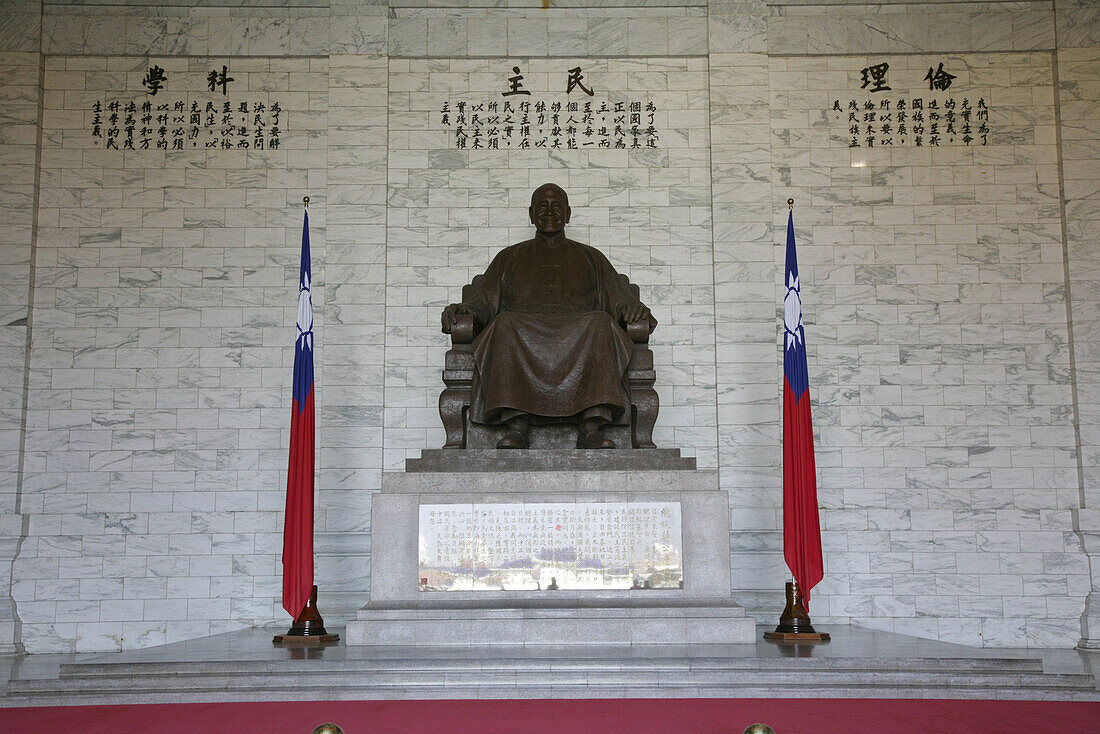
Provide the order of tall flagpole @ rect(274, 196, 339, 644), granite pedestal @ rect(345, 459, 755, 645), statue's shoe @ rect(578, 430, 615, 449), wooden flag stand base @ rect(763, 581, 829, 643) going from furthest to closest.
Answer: tall flagpole @ rect(274, 196, 339, 644) < statue's shoe @ rect(578, 430, 615, 449) < wooden flag stand base @ rect(763, 581, 829, 643) < granite pedestal @ rect(345, 459, 755, 645)

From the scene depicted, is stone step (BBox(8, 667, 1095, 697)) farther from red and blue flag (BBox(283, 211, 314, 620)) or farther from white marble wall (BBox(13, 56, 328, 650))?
white marble wall (BBox(13, 56, 328, 650))

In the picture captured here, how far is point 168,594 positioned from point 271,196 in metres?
2.71

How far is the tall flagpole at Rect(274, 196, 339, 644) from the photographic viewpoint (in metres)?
5.45

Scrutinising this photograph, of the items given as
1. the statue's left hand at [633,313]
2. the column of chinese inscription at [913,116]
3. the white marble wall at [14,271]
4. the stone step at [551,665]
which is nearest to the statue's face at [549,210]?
the statue's left hand at [633,313]

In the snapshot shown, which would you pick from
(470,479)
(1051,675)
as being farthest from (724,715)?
(470,479)

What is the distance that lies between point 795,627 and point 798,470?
0.89m

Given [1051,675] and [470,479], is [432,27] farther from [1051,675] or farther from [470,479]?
[1051,675]

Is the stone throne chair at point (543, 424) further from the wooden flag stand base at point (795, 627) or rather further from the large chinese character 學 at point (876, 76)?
the large chinese character 學 at point (876, 76)

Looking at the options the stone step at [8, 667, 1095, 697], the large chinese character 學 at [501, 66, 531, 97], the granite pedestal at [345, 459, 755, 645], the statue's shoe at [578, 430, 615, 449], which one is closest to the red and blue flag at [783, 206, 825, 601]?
the granite pedestal at [345, 459, 755, 645]

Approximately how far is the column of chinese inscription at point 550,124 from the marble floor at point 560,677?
12.7ft

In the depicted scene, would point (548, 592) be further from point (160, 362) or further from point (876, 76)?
point (876, 76)

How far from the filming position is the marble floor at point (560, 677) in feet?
13.3

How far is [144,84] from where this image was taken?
23.4ft

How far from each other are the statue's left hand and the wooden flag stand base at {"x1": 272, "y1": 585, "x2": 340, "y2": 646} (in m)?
2.27
